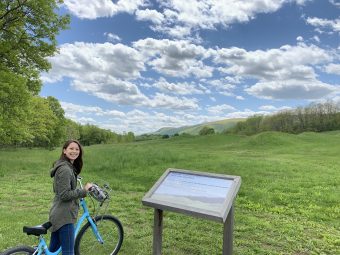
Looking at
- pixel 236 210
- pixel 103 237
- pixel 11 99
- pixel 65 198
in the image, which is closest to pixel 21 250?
pixel 65 198

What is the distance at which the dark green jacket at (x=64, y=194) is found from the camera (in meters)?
5.28

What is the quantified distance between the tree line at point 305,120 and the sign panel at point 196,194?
100088mm

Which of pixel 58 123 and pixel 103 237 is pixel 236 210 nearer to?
pixel 103 237

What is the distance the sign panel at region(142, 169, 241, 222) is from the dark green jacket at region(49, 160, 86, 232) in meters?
1.28

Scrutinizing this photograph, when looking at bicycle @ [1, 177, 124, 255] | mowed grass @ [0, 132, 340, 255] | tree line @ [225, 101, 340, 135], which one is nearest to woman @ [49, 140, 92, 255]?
bicycle @ [1, 177, 124, 255]

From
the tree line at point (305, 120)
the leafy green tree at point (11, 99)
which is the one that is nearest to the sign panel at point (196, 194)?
the leafy green tree at point (11, 99)

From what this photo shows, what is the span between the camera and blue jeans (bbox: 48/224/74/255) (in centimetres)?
548

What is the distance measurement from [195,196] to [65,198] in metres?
2.16

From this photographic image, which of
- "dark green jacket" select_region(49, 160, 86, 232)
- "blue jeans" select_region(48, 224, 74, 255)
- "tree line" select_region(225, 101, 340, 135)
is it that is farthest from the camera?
"tree line" select_region(225, 101, 340, 135)

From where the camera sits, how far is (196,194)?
19.7 feet

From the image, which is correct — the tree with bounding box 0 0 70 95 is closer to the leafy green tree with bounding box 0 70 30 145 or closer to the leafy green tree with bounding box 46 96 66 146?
the leafy green tree with bounding box 0 70 30 145

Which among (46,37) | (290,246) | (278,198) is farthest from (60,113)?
(290,246)

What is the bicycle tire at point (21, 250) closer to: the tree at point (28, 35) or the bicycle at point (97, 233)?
the bicycle at point (97, 233)

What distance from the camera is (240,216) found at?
10484 mm
